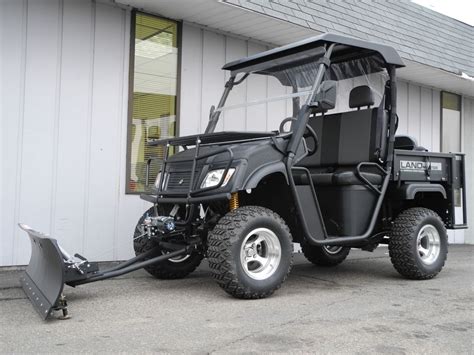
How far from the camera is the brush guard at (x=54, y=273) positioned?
151 inches

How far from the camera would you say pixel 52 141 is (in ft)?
20.2

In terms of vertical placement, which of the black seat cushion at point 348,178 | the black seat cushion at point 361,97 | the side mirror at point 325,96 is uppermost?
the black seat cushion at point 361,97

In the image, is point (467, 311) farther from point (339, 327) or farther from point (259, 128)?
point (259, 128)

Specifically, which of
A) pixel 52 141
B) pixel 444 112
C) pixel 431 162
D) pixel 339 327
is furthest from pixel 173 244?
pixel 444 112

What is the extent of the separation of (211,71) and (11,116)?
2953 millimetres

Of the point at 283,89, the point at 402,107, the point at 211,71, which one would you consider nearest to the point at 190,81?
the point at 211,71

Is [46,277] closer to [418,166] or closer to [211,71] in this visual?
[418,166]

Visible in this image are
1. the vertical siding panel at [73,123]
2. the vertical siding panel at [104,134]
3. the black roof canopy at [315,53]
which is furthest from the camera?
the vertical siding panel at [104,134]

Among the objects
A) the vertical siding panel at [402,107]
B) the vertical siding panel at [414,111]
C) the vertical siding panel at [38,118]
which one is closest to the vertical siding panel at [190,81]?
the vertical siding panel at [38,118]

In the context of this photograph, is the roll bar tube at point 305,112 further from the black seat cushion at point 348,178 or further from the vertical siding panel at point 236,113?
the vertical siding panel at point 236,113

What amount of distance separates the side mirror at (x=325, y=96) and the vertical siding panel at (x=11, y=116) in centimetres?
342

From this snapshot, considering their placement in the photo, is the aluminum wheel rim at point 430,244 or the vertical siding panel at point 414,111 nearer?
the aluminum wheel rim at point 430,244

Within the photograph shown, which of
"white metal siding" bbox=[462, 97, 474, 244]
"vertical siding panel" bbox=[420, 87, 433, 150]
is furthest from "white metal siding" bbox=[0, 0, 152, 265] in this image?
"white metal siding" bbox=[462, 97, 474, 244]

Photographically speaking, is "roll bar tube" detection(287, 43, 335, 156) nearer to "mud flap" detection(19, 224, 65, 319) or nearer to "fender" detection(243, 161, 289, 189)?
"fender" detection(243, 161, 289, 189)
